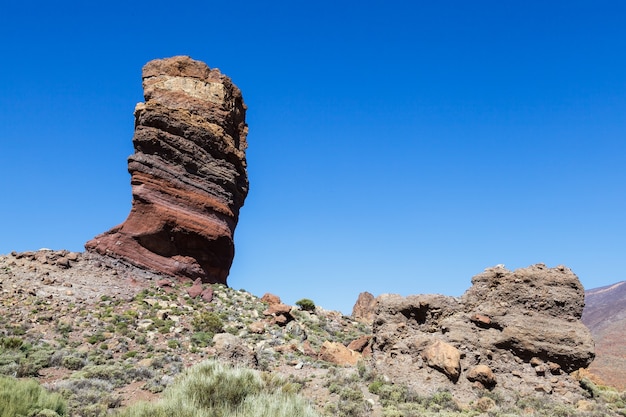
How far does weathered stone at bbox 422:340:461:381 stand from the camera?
43.3 feet

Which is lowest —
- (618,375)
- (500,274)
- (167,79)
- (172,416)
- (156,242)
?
(618,375)

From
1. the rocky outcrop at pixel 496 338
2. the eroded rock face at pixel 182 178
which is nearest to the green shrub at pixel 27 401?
the rocky outcrop at pixel 496 338

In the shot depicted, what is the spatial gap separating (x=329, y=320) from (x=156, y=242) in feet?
41.6

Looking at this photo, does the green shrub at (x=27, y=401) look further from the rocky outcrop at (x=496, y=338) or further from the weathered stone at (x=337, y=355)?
the weathered stone at (x=337, y=355)

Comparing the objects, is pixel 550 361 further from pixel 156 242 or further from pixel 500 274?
pixel 156 242

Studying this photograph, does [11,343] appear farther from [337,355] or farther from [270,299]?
[270,299]

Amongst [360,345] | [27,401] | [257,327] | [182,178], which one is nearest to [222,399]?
[27,401]

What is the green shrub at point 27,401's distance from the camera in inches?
364

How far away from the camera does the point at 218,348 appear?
18.7 meters

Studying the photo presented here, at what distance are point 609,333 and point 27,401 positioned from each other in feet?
227

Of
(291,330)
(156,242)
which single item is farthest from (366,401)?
(156,242)

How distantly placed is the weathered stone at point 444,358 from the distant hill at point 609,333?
A: 1133 centimetres

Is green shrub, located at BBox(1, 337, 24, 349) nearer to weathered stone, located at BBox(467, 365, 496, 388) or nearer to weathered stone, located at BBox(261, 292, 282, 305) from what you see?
weathered stone, located at BBox(261, 292, 282, 305)

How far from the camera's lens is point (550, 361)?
13.5 m
